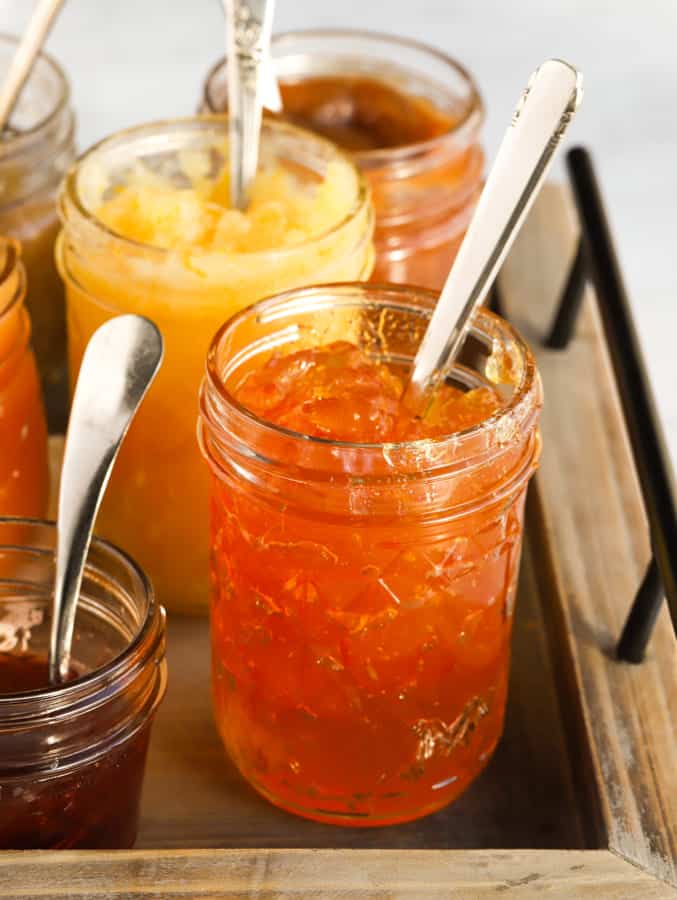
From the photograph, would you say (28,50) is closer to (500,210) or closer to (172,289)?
(172,289)

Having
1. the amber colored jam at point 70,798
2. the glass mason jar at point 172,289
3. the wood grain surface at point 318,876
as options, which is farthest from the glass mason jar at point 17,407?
the wood grain surface at point 318,876

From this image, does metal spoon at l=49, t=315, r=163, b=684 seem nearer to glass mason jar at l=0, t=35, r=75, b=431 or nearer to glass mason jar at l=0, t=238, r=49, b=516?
glass mason jar at l=0, t=238, r=49, b=516

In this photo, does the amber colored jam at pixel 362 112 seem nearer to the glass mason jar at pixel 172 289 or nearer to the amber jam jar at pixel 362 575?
the glass mason jar at pixel 172 289

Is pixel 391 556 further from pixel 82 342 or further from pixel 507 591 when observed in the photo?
pixel 82 342

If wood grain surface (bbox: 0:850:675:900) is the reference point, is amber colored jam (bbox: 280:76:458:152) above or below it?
above

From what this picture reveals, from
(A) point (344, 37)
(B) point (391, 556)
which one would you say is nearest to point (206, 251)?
(B) point (391, 556)

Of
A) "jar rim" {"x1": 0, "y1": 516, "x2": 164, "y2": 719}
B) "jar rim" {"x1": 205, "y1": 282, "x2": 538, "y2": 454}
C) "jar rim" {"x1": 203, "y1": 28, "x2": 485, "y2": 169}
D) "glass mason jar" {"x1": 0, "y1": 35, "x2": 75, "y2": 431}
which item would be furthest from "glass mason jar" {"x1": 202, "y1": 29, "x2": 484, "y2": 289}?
"jar rim" {"x1": 0, "y1": 516, "x2": 164, "y2": 719}

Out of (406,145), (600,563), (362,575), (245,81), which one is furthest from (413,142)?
(362,575)
